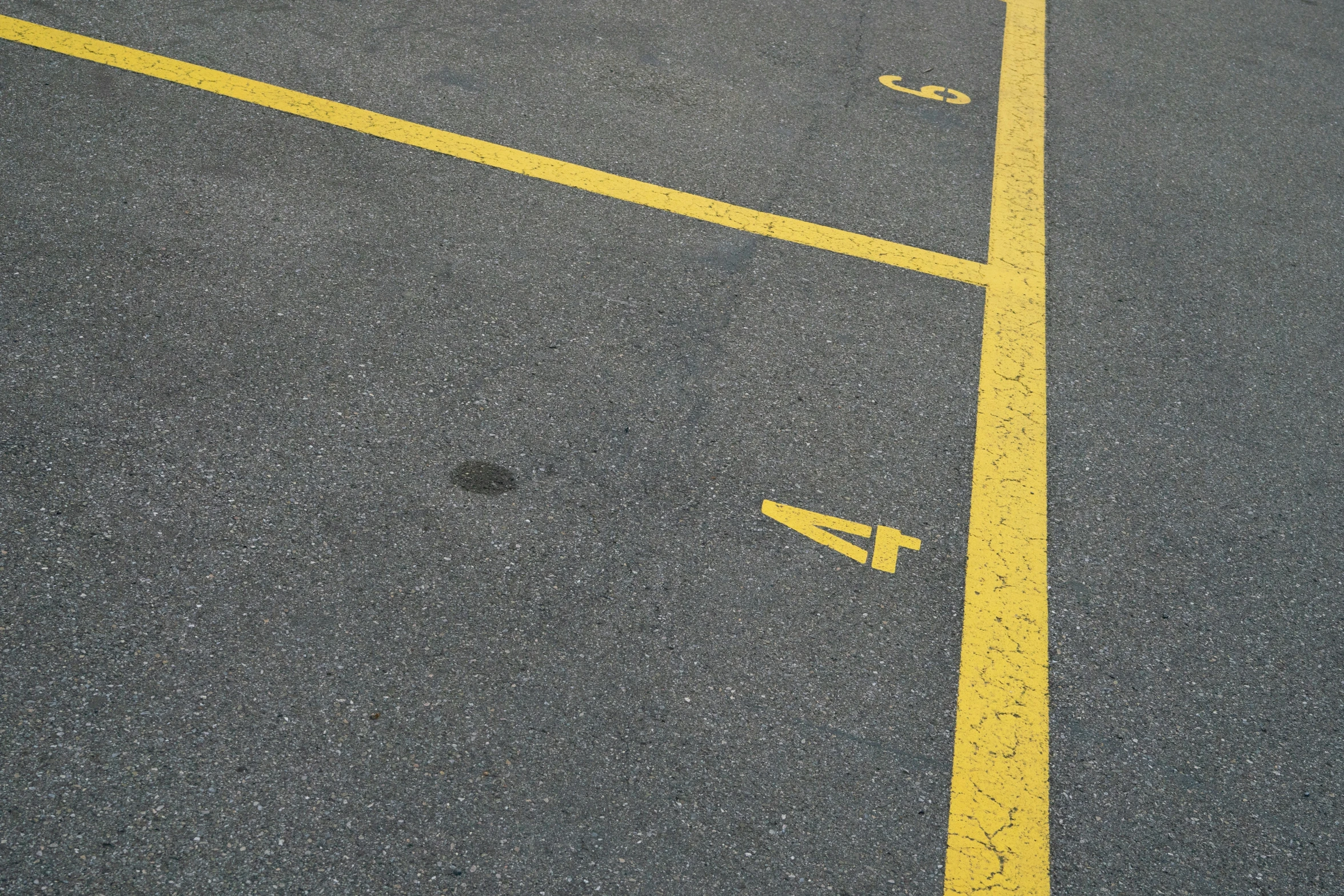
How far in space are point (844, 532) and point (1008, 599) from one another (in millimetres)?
531

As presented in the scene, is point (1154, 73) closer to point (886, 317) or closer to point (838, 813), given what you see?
point (886, 317)

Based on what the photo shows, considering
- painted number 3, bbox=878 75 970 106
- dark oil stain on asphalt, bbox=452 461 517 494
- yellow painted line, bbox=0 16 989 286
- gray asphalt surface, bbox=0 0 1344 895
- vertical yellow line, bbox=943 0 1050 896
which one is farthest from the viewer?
painted number 3, bbox=878 75 970 106

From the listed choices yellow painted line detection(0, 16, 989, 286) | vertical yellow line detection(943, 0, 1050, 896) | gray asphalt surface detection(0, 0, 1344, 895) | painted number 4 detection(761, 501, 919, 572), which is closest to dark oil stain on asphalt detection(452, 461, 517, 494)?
gray asphalt surface detection(0, 0, 1344, 895)

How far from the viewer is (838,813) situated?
2.71 metres

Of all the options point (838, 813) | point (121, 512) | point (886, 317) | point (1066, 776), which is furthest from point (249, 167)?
point (1066, 776)

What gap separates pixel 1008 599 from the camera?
3.29 m

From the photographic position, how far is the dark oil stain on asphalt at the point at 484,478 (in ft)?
10.9

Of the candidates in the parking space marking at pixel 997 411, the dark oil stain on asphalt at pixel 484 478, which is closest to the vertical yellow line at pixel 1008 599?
the parking space marking at pixel 997 411

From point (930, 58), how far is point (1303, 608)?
371cm

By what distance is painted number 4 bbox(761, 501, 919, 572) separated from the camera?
3.33 meters

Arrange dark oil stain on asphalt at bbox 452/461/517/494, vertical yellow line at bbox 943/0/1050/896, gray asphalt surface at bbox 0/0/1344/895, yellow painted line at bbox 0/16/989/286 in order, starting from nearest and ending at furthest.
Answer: gray asphalt surface at bbox 0/0/1344/895
vertical yellow line at bbox 943/0/1050/896
dark oil stain on asphalt at bbox 452/461/517/494
yellow painted line at bbox 0/16/989/286

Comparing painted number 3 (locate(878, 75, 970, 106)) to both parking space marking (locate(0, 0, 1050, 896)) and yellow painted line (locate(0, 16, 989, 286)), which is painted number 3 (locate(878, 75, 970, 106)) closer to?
parking space marking (locate(0, 0, 1050, 896))

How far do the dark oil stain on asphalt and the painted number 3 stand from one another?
340cm

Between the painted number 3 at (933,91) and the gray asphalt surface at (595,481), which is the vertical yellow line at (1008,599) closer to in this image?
the gray asphalt surface at (595,481)
